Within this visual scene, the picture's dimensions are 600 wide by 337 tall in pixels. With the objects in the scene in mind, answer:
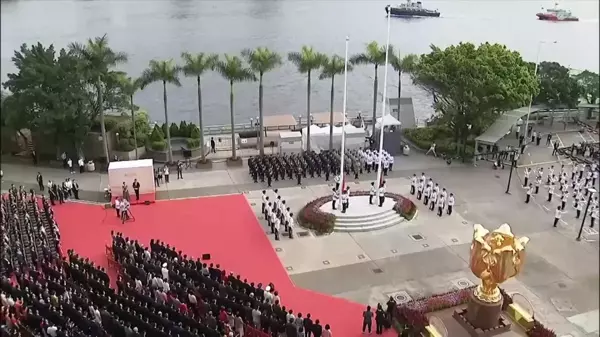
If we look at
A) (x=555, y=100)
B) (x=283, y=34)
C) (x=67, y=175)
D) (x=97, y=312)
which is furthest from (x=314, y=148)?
(x=283, y=34)

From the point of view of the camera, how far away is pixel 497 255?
12.5 metres

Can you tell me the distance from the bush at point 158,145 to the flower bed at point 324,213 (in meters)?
9.62

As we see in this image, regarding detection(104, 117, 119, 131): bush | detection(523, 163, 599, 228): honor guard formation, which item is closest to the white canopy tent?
detection(523, 163, 599, 228): honor guard formation


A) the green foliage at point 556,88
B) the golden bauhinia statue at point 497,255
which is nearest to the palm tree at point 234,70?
the green foliage at point 556,88

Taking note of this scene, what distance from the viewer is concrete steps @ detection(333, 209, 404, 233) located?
20594mm

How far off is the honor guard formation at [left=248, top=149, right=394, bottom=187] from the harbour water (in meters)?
6.02

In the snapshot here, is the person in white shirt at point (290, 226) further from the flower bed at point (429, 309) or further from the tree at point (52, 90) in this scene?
the tree at point (52, 90)

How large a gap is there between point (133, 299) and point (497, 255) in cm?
882

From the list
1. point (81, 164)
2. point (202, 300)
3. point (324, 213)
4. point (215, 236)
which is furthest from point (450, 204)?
point (81, 164)

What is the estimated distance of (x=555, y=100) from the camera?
32.6 metres

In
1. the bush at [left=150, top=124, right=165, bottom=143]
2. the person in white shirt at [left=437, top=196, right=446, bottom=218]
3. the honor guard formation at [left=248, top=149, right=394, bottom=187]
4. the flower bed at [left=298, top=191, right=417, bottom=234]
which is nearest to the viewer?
the flower bed at [left=298, top=191, right=417, bottom=234]

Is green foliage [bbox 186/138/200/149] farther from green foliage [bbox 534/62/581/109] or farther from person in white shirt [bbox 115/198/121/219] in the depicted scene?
green foliage [bbox 534/62/581/109]

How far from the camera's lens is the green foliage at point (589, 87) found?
30.3 m

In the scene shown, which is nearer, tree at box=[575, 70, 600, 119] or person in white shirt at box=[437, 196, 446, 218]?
person in white shirt at box=[437, 196, 446, 218]
